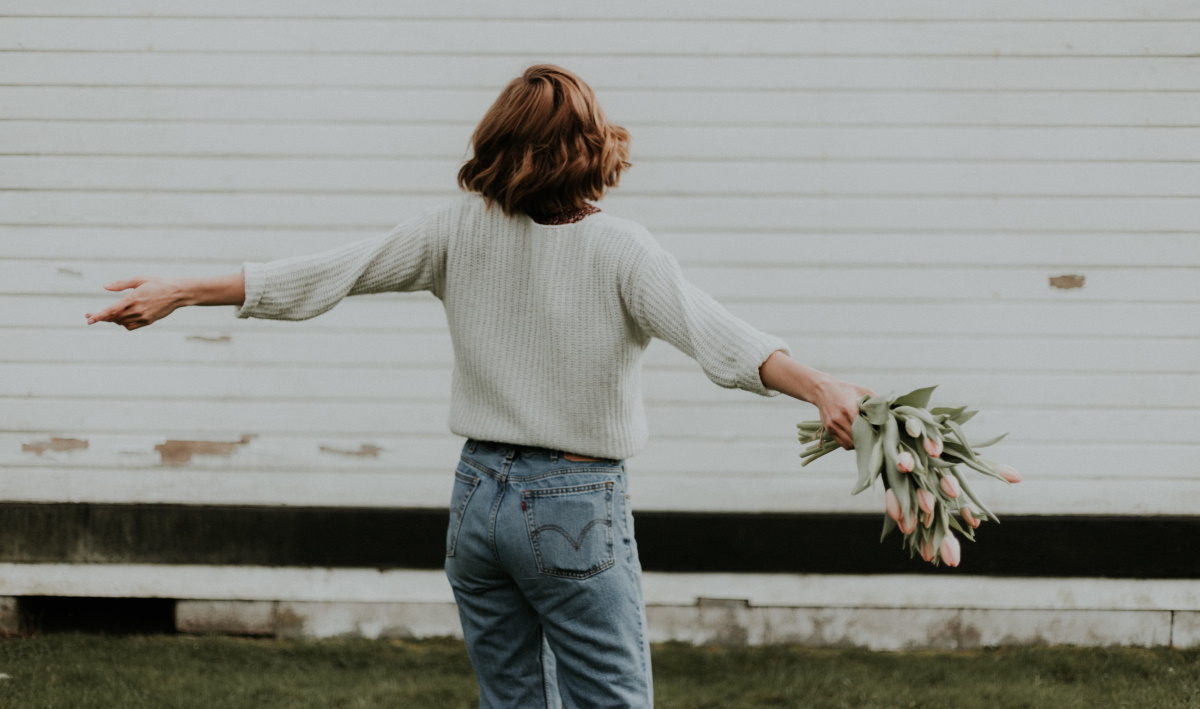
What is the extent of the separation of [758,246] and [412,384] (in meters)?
1.60

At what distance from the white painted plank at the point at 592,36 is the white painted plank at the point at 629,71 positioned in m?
0.04

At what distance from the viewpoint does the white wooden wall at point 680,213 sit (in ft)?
14.0

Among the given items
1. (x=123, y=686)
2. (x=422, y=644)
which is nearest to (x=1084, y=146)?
(x=422, y=644)

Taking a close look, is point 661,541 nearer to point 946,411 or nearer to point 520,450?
point 520,450

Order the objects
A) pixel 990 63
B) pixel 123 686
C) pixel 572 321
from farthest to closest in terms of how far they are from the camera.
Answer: pixel 990 63
pixel 123 686
pixel 572 321

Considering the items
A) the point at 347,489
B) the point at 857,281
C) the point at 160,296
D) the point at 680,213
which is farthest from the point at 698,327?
the point at 347,489

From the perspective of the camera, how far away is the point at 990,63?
14.0 feet

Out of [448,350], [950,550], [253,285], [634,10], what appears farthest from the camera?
[448,350]

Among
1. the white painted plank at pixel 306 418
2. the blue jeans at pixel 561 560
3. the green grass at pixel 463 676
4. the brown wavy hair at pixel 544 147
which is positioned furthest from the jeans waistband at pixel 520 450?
the white painted plank at pixel 306 418

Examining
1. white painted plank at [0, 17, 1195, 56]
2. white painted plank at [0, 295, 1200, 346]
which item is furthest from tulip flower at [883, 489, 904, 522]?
white painted plank at [0, 17, 1195, 56]

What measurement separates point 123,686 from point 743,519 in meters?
2.55

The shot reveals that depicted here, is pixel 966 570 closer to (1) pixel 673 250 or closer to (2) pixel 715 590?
Answer: (2) pixel 715 590

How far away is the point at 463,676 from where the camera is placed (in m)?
4.07

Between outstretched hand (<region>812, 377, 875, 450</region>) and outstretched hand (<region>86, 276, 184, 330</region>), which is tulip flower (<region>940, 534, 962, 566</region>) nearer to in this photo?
outstretched hand (<region>812, 377, 875, 450</region>)
